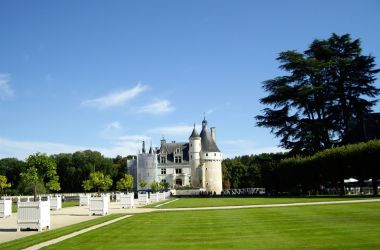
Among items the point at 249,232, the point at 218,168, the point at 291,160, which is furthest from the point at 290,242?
the point at 218,168

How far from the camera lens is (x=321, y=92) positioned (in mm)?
49594

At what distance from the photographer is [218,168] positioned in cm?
9069

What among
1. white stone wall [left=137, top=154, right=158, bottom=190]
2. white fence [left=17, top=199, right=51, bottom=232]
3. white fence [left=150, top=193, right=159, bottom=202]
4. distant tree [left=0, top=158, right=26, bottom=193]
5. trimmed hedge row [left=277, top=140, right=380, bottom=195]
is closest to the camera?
white fence [left=17, top=199, right=51, bottom=232]

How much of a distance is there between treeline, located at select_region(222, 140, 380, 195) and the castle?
110ft

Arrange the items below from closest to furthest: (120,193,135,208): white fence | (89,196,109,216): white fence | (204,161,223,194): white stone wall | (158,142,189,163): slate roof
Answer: (89,196,109,216): white fence → (120,193,135,208): white fence → (204,161,223,194): white stone wall → (158,142,189,163): slate roof

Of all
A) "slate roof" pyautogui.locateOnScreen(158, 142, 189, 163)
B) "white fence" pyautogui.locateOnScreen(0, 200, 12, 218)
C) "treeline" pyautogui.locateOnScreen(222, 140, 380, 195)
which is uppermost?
"slate roof" pyautogui.locateOnScreen(158, 142, 189, 163)

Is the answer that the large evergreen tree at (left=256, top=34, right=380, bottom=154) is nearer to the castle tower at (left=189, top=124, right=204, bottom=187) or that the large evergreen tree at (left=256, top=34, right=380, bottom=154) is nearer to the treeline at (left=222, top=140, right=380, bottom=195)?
the treeline at (left=222, top=140, right=380, bottom=195)

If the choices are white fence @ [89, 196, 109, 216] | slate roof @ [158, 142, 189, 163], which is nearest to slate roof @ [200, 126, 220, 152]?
slate roof @ [158, 142, 189, 163]

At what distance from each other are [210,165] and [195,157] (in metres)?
3.58

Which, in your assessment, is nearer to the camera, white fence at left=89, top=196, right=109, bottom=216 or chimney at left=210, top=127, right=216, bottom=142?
white fence at left=89, top=196, right=109, bottom=216

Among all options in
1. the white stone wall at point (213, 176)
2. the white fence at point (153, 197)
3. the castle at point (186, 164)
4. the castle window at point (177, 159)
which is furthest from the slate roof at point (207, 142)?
the white fence at point (153, 197)

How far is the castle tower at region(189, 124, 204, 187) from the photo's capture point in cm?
9050

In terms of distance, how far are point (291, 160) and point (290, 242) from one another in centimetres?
3850

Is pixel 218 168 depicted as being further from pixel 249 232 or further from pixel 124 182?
pixel 249 232
